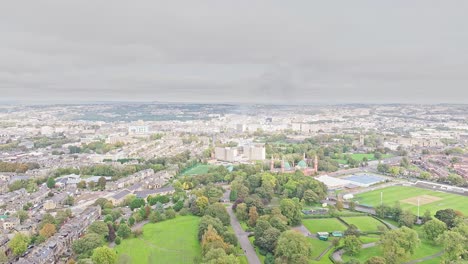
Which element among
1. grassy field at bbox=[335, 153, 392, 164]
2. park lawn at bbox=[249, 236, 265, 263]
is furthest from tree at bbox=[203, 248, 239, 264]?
grassy field at bbox=[335, 153, 392, 164]

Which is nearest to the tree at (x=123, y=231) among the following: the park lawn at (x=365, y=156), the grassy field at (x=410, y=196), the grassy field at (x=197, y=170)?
the grassy field at (x=410, y=196)

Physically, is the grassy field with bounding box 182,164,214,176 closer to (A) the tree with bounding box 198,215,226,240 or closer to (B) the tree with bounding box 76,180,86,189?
(B) the tree with bounding box 76,180,86,189

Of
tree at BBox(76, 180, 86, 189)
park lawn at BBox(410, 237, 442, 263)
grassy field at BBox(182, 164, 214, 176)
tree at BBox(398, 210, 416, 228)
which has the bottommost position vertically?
grassy field at BBox(182, 164, 214, 176)

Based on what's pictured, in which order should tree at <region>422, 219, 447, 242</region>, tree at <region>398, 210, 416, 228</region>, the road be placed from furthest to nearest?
tree at <region>398, 210, 416, 228</region> < tree at <region>422, 219, 447, 242</region> < the road

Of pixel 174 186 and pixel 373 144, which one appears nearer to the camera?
pixel 174 186

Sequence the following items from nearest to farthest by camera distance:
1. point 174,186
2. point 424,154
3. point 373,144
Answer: point 174,186, point 424,154, point 373,144

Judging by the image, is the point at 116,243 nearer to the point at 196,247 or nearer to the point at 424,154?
the point at 196,247

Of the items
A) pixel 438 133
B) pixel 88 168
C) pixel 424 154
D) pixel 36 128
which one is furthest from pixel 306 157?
pixel 36 128
